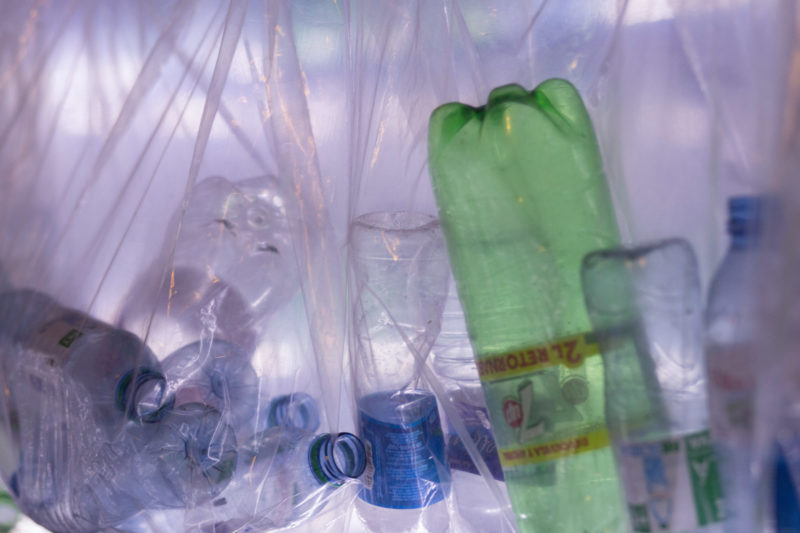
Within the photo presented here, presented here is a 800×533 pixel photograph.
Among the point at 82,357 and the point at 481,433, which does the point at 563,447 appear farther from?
the point at 82,357

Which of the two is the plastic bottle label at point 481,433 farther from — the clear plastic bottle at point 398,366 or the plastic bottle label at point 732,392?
the plastic bottle label at point 732,392

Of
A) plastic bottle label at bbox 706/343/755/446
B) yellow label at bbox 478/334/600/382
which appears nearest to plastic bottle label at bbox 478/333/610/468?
yellow label at bbox 478/334/600/382

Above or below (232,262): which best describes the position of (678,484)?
below

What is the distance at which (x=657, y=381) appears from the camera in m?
0.54

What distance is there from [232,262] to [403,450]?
0.38 m

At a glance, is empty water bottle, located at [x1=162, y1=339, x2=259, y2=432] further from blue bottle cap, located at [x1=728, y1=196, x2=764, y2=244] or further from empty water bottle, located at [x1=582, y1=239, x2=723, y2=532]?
blue bottle cap, located at [x1=728, y1=196, x2=764, y2=244]

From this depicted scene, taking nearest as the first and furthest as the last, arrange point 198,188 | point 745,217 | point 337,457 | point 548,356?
point 745,217
point 548,356
point 337,457
point 198,188

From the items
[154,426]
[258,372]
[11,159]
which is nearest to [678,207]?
[258,372]

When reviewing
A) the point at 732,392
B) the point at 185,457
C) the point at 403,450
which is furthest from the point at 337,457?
the point at 732,392

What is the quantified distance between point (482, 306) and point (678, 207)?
0.71ft

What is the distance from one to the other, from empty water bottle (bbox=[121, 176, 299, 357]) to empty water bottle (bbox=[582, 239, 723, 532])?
17.6 inches

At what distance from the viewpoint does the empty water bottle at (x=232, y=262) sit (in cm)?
80

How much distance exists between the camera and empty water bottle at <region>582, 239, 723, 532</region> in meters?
0.50

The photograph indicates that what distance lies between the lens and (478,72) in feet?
2.43
